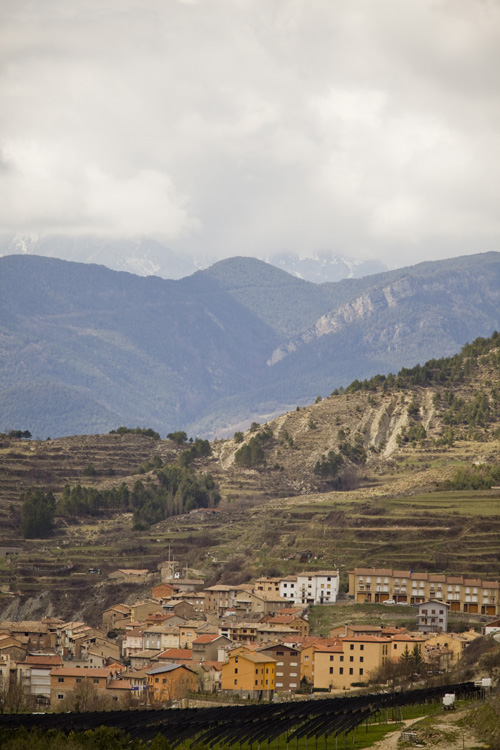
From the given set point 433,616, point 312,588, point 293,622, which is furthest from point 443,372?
point 293,622

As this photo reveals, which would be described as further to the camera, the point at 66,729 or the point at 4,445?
the point at 4,445

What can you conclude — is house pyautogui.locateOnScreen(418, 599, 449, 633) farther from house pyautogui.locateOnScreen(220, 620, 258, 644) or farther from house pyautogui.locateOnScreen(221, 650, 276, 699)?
house pyautogui.locateOnScreen(221, 650, 276, 699)

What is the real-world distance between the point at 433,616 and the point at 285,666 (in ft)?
53.4

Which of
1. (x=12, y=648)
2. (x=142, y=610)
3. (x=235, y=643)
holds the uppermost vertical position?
(x=142, y=610)

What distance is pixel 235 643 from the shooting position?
292ft

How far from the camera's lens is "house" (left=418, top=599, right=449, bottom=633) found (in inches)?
3743

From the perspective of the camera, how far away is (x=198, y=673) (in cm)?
8219

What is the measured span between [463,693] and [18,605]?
51654 mm

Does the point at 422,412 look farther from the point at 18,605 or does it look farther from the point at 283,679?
the point at 283,679

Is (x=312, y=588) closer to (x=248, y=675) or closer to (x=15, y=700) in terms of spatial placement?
(x=248, y=675)

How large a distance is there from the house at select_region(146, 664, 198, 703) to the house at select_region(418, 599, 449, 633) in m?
19.2

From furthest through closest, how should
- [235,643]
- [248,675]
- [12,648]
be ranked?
[12,648]
[235,643]
[248,675]

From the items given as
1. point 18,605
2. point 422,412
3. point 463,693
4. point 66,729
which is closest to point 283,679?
point 463,693

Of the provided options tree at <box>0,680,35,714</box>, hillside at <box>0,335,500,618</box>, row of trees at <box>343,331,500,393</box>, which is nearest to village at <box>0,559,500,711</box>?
tree at <box>0,680,35,714</box>
